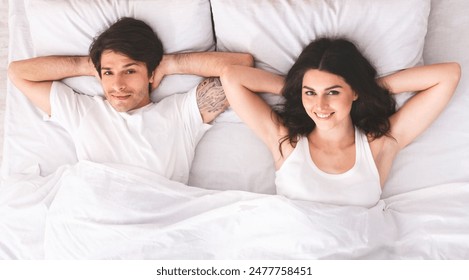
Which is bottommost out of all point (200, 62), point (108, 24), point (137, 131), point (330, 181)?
point (330, 181)

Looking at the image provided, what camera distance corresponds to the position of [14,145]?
1718mm

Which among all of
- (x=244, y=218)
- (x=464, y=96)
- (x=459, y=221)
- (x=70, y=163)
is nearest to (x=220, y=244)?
(x=244, y=218)

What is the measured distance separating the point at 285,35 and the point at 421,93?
476mm

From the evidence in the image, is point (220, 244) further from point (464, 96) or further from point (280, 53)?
point (464, 96)

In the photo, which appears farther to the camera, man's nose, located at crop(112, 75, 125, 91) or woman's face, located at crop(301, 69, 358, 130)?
man's nose, located at crop(112, 75, 125, 91)

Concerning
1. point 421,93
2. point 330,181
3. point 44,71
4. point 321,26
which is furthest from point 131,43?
point 421,93

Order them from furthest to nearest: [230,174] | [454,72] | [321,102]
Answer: [230,174]
[454,72]
[321,102]

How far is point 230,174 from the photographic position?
165 cm

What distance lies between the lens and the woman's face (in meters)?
1.44

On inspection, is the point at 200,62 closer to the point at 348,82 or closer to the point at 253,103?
the point at 253,103

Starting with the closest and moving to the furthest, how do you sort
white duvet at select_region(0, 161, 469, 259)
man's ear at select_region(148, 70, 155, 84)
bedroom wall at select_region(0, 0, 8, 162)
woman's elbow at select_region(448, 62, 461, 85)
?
white duvet at select_region(0, 161, 469, 259)
woman's elbow at select_region(448, 62, 461, 85)
man's ear at select_region(148, 70, 155, 84)
bedroom wall at select_region(0, 0, 8, 162)

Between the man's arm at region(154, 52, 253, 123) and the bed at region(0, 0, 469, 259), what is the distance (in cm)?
5

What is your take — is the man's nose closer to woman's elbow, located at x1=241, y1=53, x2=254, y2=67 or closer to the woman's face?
woman's elbow, located at x1=241, y1=53, x2=254, y2=67

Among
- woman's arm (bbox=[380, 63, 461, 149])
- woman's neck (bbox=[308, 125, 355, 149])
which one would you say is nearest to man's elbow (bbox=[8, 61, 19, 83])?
woman's neck (bbox=[308, 125, 355, 149])
